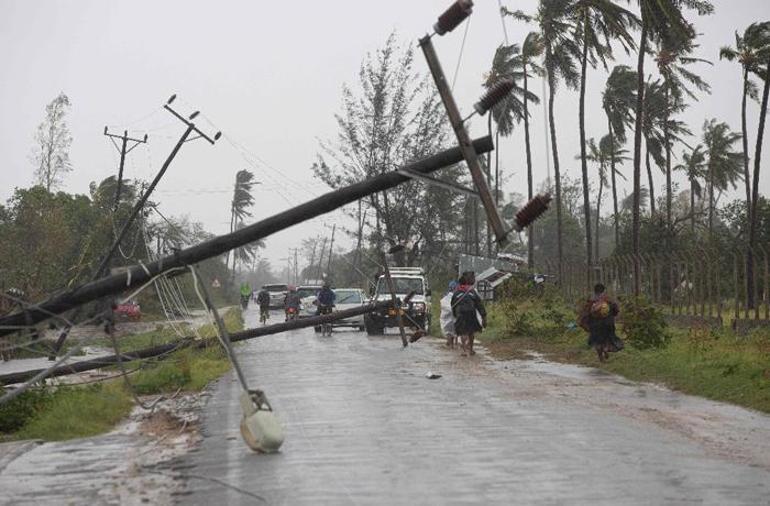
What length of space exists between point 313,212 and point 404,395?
6656mm

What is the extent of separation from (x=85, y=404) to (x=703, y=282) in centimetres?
1750

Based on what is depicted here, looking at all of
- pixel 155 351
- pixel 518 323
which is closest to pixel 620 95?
pixel 518 323

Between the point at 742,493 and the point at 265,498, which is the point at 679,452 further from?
the point at 265,498

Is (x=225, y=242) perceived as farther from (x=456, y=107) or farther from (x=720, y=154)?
(x=720, y=154)

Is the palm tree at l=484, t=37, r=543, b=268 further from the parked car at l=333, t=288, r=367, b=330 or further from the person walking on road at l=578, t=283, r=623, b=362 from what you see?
the person walking on road at l=578, t=283, r=623, b=362

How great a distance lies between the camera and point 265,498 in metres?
8.31

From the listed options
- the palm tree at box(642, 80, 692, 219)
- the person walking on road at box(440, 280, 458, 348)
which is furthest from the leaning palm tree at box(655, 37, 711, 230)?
the person walking on road at box(440, 280, 458, 348)

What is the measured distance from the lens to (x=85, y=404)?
15.0 meters

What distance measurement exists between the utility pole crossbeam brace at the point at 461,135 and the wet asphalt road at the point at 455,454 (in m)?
2.26

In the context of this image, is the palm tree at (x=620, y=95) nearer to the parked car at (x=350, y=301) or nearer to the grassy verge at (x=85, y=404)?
the parked car at (x=350, y=301)

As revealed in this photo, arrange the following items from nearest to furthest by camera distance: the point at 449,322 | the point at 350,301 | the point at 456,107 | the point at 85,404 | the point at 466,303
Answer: the point at 456,107
the point at 85,404
the point at 466,303
the point at 449,322
the point at 350,301

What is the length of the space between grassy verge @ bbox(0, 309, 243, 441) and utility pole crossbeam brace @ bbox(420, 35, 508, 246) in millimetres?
6181

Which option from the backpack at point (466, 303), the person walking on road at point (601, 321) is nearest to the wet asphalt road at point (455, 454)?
the person walking on road at point (601, 321)

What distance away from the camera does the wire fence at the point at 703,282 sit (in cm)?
2492
